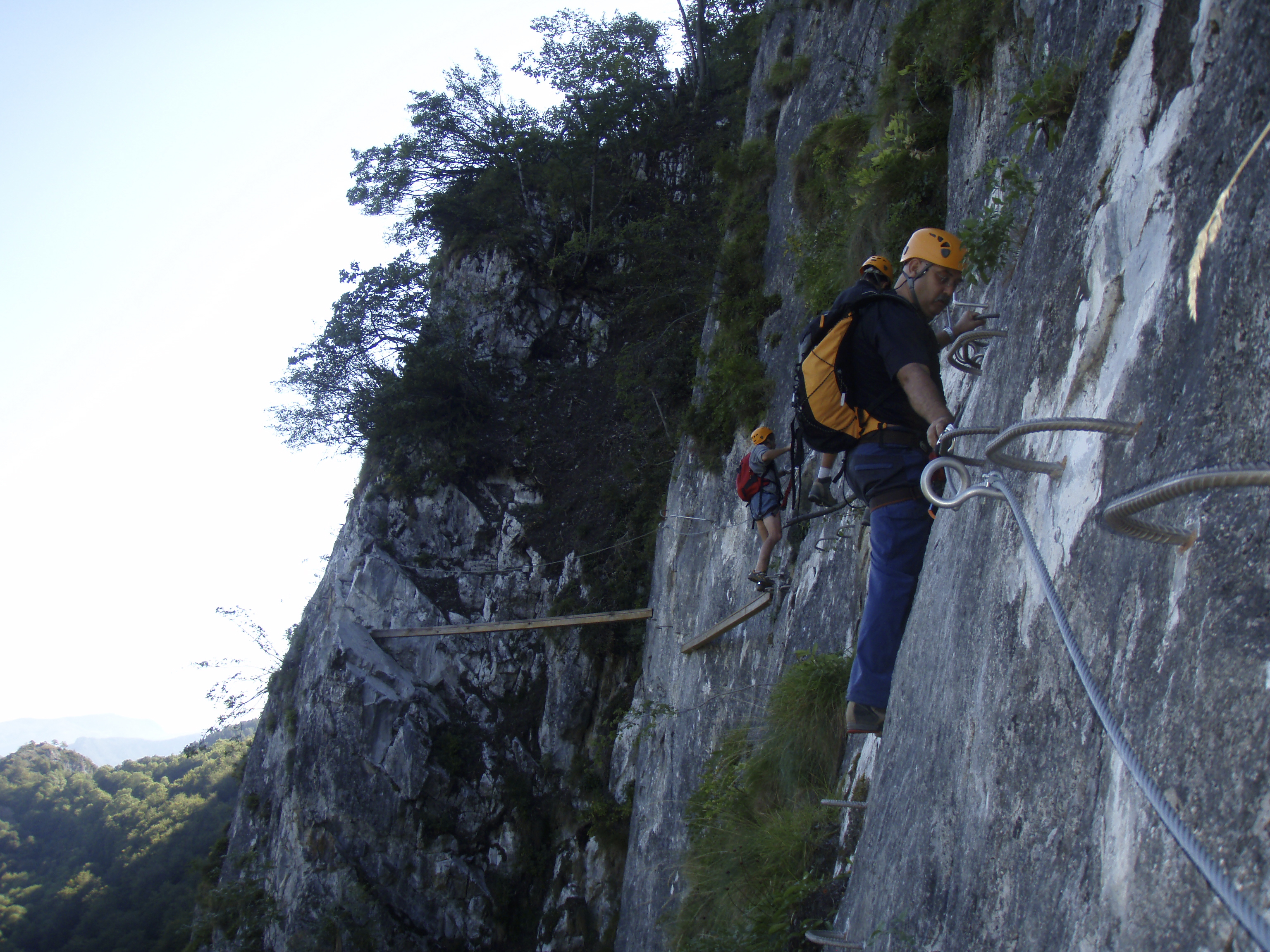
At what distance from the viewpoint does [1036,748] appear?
1729 mm

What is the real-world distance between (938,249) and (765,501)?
4257 mm

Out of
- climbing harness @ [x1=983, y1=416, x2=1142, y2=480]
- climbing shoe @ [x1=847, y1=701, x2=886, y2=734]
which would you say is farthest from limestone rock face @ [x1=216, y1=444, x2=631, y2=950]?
climbing harness @ [x1=983, y1=416, x2=1142, y2=480]

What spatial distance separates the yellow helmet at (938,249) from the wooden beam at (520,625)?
9.22 m

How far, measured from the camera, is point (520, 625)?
1481cm

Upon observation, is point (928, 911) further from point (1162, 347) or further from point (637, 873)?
point (637, 873)

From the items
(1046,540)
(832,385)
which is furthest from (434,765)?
Result: (1046,540)

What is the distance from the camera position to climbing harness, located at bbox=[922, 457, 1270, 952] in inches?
36.5

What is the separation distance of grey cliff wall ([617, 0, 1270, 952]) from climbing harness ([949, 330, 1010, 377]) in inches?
3.4

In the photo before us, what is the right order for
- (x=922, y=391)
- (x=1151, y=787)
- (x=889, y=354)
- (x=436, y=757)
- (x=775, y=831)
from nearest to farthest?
(x=1151, y=787)
(x=922, y=391)
(x=889, y=354)
(x=775, y=831)
(x=436, y=757)

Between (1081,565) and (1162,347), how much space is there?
1.50ft

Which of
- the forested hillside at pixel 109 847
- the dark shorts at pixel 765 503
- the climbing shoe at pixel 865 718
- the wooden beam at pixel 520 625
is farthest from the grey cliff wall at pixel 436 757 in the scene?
the climbing shoe at pixel 865 718

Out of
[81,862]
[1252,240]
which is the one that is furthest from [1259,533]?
[81,862]

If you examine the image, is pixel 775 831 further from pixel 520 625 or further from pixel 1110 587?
pixel 520 625

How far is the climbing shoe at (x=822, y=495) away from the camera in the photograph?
232 inches
